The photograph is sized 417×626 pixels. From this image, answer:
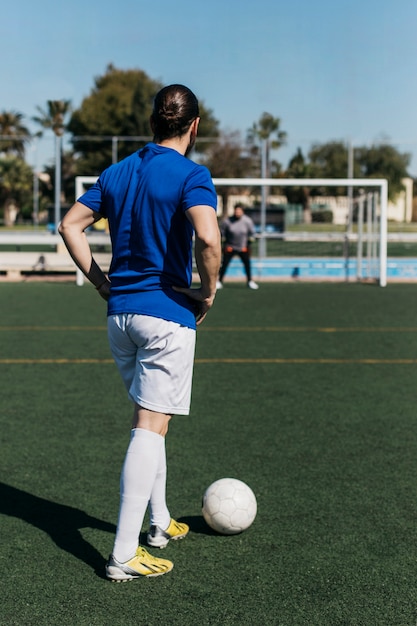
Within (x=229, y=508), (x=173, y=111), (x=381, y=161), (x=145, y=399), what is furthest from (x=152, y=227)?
(x=381, y=161)

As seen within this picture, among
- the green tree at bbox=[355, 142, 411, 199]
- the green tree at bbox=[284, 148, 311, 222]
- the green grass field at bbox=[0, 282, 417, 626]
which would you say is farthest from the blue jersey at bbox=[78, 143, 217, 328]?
the green tree at bbox=[284, 148, 311, 222]

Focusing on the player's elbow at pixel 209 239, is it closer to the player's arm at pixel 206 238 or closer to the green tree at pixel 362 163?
the player's arm at pixel 206 238

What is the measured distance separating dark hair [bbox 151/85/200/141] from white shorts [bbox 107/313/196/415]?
73 cm

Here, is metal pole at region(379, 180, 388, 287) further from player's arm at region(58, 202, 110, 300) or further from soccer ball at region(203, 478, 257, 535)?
player's arm at region(58, 202, 110, 300)

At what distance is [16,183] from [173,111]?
71.1 m

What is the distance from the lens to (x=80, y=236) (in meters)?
3.31

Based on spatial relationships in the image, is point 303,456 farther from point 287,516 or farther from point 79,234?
point 79,234

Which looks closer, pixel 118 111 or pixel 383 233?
pixel 383 233

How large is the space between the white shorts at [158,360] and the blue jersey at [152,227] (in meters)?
0.04

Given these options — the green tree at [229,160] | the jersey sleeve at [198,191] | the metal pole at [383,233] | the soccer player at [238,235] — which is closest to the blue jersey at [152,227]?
the jersey sleeve at [198,191]

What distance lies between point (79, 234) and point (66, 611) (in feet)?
4.72

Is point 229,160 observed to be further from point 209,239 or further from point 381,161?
point 209,239

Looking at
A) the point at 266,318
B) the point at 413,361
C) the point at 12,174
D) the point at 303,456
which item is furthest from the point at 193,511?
the point at 12,174

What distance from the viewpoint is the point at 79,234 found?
10.8ft
